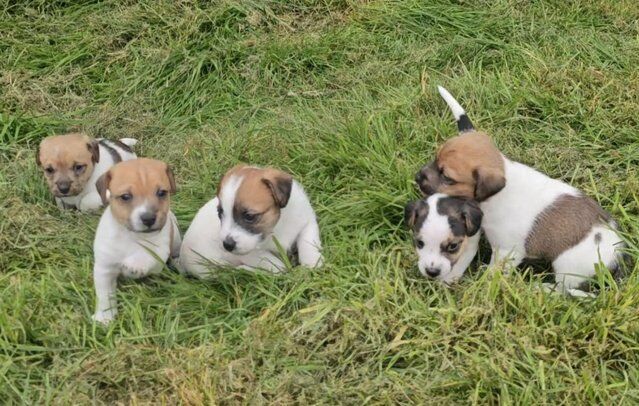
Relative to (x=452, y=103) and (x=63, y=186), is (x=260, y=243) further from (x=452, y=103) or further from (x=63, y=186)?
(x=452, y=103)

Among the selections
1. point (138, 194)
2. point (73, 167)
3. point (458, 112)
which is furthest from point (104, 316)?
point (458, 112)

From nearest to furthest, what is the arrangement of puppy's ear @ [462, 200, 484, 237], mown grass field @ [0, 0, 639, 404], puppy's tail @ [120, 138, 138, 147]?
mown grass field @ [0, 0, 639, 404]
puppy's ear @ [462, 200, 484, 237]
puppy's tail @ [120, 138, 138, 147]

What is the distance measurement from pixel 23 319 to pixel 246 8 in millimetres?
5052

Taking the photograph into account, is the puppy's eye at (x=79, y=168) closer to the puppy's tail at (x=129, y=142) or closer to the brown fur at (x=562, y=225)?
the puppy's tail at (x=129, y=142)

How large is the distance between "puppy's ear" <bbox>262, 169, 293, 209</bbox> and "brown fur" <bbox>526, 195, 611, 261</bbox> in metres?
1.88

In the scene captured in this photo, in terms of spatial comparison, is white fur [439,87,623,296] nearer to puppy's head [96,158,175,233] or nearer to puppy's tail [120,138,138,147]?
puppy's head [96,158,175,233]

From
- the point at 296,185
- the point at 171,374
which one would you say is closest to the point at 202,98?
the point at 296,185

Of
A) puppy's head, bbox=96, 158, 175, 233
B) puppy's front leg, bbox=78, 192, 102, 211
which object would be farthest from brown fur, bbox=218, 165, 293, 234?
puppy's front leg, bbox=78, 192, 102, 211

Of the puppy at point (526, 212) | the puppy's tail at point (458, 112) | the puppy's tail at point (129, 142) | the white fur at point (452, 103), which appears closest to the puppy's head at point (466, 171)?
the puppy at point (526, 212)

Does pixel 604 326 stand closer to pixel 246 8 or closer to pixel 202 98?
pixel 202 98

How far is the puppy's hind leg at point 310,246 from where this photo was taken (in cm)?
611

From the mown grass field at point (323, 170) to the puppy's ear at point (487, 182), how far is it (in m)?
0.62

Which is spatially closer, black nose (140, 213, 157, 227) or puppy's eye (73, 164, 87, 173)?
black nose (140, 213, 157, 227)

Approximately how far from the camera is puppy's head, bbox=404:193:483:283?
5719 millimetres
